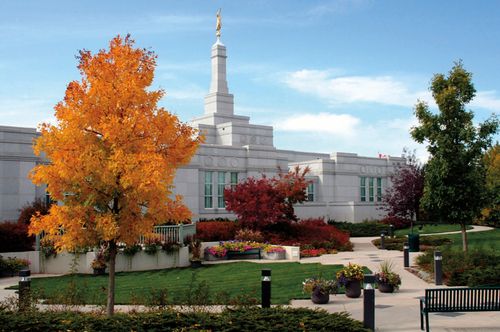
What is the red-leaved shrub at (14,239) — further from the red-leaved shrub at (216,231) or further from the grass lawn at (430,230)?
the grass lawn at (430,230)

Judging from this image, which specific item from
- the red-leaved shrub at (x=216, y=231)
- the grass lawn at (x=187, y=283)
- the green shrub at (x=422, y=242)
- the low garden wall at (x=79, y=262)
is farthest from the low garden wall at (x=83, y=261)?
the green shrub at (x=422, y=242)

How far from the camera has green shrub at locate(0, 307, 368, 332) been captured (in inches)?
371

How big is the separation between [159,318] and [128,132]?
365 centimetres

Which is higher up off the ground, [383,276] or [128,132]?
[128,132]

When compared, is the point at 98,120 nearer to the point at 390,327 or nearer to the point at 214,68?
the point at 390,327

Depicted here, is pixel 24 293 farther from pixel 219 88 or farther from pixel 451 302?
pixel 219 88

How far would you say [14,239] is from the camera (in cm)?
2372

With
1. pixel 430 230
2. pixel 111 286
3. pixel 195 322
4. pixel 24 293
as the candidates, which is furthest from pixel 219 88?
pixel 195 322

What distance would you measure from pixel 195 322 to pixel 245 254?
1650 cm

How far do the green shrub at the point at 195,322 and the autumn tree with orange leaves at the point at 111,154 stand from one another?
123 cm

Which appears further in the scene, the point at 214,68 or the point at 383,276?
the point at 214,68

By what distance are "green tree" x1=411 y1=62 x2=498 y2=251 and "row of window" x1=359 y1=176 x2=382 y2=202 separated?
2527cm

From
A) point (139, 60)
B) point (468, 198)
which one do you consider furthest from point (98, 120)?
point (468, 198)

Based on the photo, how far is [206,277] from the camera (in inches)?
763
